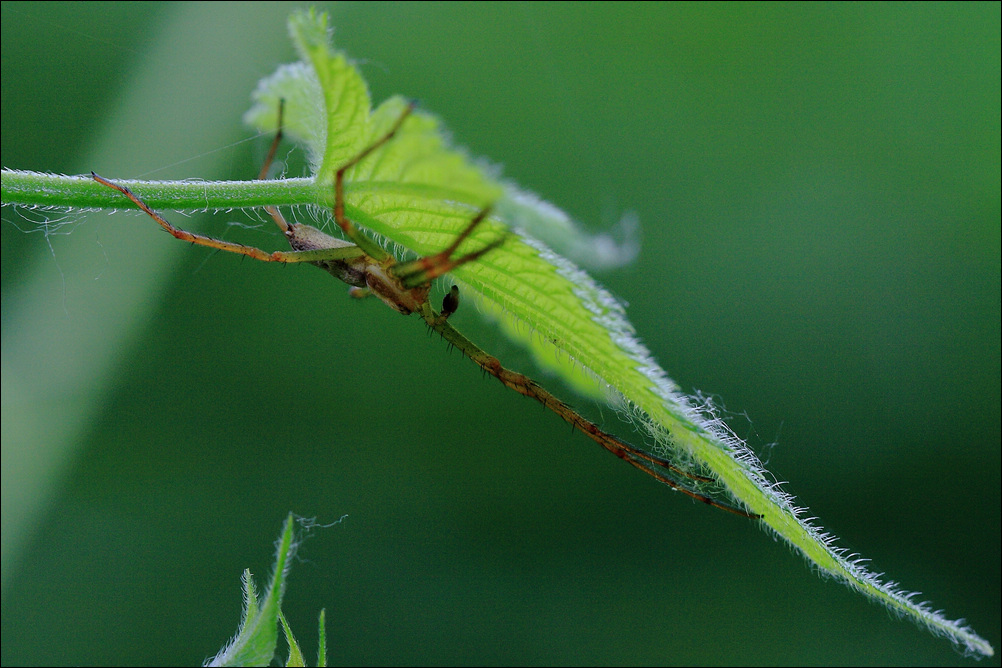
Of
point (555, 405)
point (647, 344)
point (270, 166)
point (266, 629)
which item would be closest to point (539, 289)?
point (266, 629)

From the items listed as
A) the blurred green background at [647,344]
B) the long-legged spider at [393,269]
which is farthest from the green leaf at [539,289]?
the blurred green background at [647,344]

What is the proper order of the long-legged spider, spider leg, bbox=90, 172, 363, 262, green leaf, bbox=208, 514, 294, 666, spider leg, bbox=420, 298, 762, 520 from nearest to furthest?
1. green leaf, bbox=208, 514, 294, 666
2. the long-legged spider
3. spider leg, bbox=90, 172, 363, 262
4. spider leg, bbox=420, 298, 762, 520

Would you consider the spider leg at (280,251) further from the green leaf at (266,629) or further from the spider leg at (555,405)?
the green leaf at (266,629)

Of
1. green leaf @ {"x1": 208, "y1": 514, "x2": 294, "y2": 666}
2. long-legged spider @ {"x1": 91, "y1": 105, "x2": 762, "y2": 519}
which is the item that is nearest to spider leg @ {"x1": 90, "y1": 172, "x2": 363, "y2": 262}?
long-legged spider @ {"x1": 91, "y1": 105, "x2": 762, "y2": 519}

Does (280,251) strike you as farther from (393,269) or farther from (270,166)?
(270,166)

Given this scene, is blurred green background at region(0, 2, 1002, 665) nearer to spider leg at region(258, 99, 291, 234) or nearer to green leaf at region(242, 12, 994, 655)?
spider leg at region(258, 99, 291, 234)

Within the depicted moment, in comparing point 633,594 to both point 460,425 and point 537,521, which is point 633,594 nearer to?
point 537,521

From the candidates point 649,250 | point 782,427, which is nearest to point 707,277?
point 649,250
